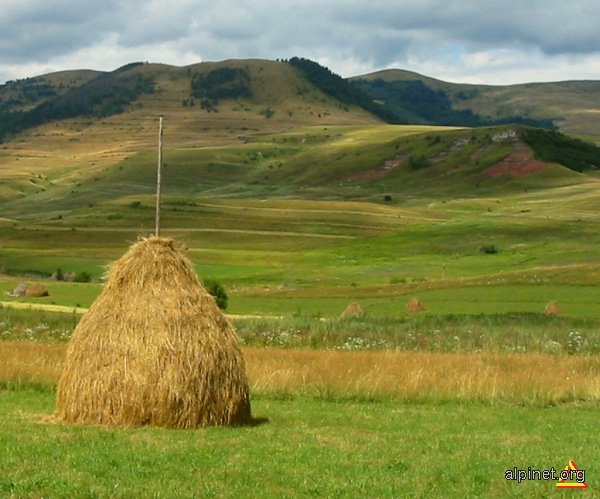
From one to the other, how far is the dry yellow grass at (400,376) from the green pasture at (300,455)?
2792mm

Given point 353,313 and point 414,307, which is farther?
point 414,307

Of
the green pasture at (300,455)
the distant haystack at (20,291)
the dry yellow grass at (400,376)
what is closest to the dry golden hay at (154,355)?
the green pasture at (300,455)

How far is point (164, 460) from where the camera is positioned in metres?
13.8

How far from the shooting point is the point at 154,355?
56.0 feet

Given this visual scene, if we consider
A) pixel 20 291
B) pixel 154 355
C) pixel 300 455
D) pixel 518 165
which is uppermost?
pixel 154 355

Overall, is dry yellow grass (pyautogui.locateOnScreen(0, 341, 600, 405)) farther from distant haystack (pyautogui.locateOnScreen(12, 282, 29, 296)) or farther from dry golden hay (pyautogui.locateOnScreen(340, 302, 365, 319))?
distant haystack (pyautogui.locateOnScreen(12, 282, 29, 296))

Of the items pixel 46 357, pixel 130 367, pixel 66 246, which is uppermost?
pixel 130 367

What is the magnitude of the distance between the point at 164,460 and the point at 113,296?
482cm

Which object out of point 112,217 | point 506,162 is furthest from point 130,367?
point 506,162

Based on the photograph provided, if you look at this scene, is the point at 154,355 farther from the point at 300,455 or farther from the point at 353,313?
the point at 353,313

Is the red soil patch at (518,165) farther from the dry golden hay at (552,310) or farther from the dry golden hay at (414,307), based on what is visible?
the dry golden hay at (552,310)

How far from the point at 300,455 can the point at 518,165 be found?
173 metres

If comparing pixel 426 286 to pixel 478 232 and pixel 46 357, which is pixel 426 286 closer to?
pixel 46 357

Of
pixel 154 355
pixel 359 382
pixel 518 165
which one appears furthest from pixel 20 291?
pixel 518 165
